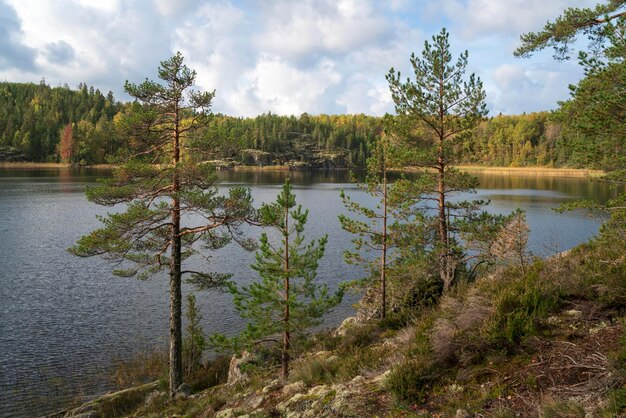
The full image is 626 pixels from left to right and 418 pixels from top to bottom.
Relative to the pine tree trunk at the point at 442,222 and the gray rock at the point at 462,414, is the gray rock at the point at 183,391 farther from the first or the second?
the gray rock at the point at 462,414

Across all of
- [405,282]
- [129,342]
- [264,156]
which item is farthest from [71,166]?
[405,282]

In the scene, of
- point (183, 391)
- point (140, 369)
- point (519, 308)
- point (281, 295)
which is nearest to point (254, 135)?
point (140, 369)

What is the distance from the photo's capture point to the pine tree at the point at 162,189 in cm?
1377

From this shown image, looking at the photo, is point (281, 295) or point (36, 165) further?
point (36, 165)

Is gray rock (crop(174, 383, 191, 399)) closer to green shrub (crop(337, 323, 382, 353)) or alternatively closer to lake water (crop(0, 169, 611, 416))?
lake water (crop(0, 169, 611, 416))

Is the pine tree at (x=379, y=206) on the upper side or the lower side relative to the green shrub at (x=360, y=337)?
upper

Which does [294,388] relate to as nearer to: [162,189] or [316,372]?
[316,372]

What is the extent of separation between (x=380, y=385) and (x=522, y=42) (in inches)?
361

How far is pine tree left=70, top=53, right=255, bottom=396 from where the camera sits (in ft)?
45.2

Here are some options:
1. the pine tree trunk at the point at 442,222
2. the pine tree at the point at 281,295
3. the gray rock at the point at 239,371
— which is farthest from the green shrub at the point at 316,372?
the pine tree trunk at the point at 442,222

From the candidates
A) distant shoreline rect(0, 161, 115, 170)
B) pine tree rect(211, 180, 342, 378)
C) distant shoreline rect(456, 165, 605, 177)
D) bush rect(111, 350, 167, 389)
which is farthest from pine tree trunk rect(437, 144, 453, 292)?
distant shoreline rect(0, 161, 115, 170)

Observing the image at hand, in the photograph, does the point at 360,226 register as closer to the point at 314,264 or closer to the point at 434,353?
the point at 314,264

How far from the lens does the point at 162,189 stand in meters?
14.3

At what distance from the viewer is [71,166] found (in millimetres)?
128125
